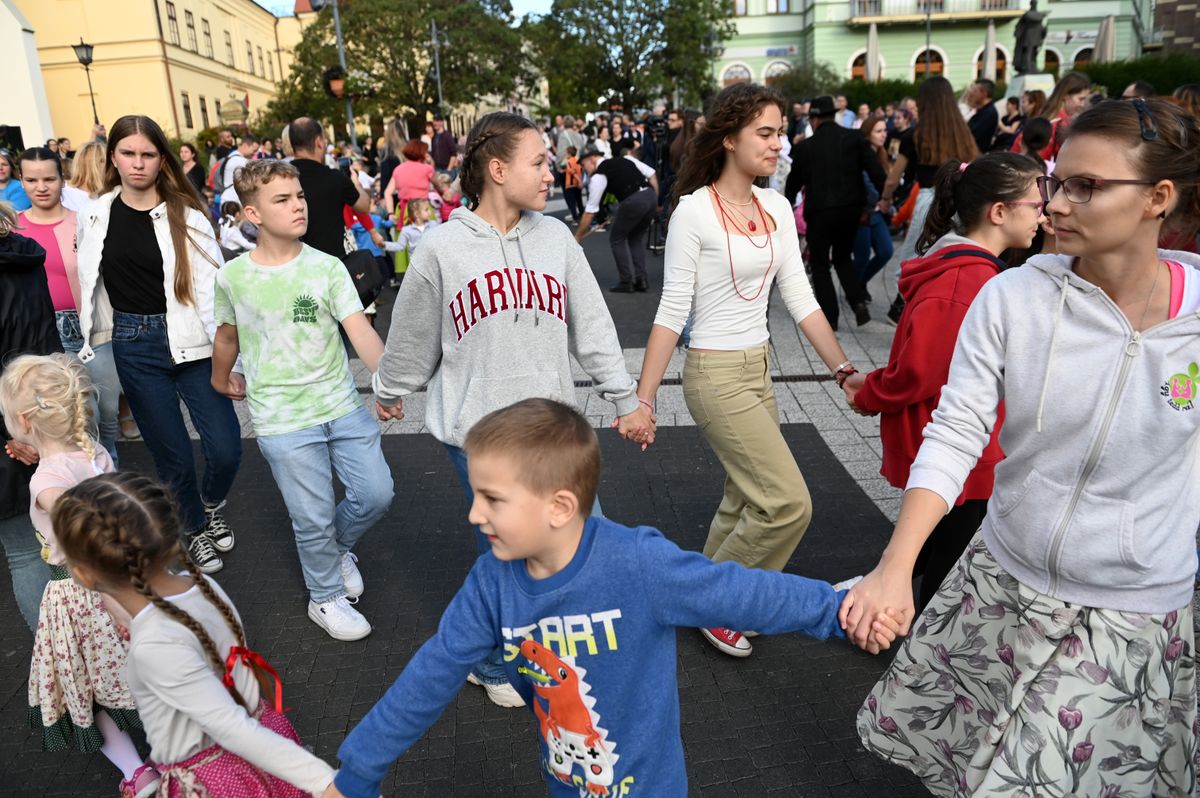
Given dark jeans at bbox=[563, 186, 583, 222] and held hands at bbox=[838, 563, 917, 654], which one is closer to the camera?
held hands at bbox=[838, 563, 917, 654]

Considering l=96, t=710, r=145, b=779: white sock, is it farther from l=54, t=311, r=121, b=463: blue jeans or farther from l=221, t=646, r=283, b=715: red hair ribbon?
l=54, t=311, r=121, b=463: blue jeans

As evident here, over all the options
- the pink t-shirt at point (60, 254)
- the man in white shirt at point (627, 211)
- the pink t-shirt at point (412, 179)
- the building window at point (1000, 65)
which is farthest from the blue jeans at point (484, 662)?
the building window at point (1000, 65)

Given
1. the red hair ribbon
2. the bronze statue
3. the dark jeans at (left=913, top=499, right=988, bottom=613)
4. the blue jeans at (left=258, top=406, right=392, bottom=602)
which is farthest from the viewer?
the bronze statue

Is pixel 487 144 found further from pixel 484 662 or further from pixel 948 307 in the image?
pixel 484 662

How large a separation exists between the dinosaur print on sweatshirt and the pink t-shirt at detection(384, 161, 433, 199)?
34.0ft

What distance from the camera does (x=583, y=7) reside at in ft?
163

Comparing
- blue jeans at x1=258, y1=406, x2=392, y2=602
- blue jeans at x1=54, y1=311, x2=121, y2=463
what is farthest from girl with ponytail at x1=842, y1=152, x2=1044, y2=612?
blue jeans at x1=54, y1=311, x2=121, y2=463

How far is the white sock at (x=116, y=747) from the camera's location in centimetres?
303

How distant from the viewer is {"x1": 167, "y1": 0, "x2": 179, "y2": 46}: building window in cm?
4817

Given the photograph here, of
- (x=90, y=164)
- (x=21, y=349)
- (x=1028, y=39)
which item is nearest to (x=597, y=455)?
(x=21, y=349)

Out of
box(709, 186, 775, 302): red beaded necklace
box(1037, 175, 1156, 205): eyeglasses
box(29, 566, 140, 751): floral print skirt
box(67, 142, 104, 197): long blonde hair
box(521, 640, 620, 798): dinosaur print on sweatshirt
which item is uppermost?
box(67, 142, 104, 197): long blonde hair

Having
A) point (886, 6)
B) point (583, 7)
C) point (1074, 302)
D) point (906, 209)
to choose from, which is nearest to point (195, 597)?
point (1074, 302)

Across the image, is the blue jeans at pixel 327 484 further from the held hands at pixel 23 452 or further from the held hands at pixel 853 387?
the held hands at pixel 853 387

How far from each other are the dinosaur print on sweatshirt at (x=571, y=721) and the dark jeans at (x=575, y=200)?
1680 cm
